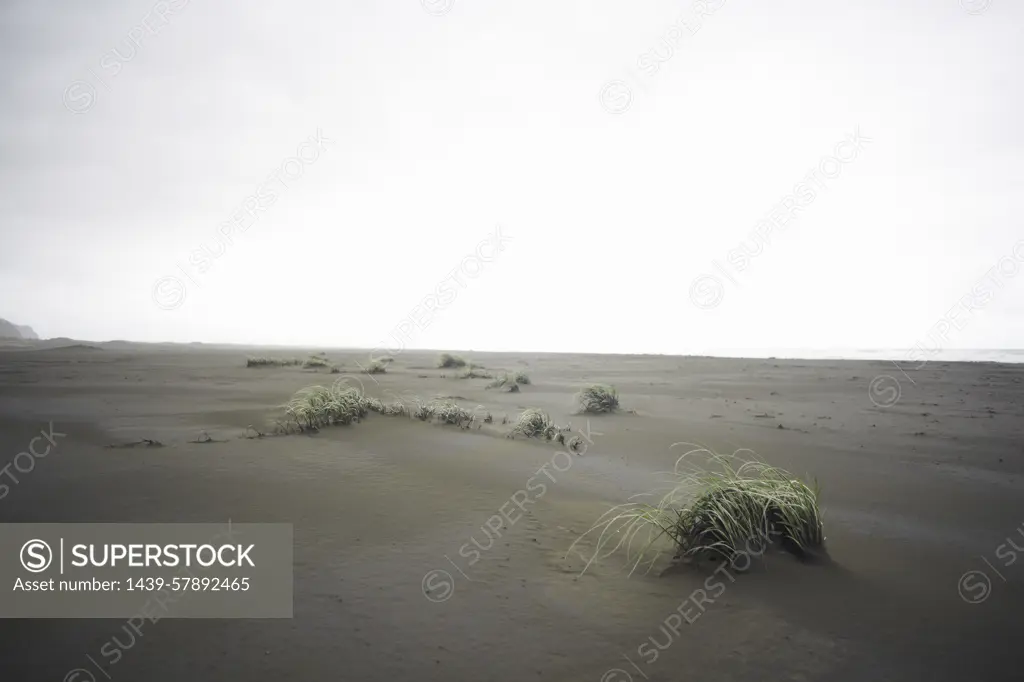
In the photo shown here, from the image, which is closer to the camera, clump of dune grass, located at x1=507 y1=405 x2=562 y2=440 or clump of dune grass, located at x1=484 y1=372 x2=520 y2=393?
clump of dune grass, located at x1=507 y1=405 x2=562 y2=440

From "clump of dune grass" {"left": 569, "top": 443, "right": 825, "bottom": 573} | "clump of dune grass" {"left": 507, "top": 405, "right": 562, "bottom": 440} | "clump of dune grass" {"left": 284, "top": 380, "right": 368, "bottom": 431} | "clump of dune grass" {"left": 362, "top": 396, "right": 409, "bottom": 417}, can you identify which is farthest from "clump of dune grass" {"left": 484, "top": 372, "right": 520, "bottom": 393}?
"clump of dune grass" {"left": 569, "top": 443, "right": 825, "bottom": 573}

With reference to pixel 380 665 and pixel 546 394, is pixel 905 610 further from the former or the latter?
pixel 546 394

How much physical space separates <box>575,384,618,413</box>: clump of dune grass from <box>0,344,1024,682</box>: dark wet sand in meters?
1.69

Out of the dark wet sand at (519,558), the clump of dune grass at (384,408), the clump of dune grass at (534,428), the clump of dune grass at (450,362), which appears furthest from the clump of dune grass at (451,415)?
the clump of dune grass at (450,362)

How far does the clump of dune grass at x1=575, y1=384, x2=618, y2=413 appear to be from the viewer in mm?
11586

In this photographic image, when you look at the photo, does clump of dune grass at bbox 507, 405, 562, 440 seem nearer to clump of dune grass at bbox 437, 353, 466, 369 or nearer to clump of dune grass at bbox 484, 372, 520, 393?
clump of dune grass at bbox 484, 372, 520, 393

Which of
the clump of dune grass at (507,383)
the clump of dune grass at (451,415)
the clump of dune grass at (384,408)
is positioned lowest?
the clump of dune grass at (451,415)

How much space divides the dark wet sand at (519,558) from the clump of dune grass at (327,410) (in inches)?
13.7

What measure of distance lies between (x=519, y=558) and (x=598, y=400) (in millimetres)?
8095

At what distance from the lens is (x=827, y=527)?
15.1ft

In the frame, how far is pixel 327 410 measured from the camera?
28.1ft

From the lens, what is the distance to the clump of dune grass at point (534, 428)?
8477 mm

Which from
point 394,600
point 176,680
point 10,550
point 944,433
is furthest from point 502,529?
point 944,433

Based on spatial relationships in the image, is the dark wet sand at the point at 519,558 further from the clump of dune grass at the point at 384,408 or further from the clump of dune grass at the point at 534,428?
the clump of dune grass at the point at 534,428
